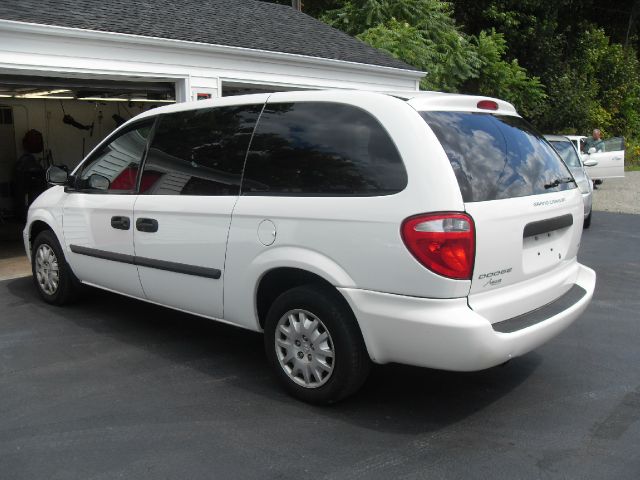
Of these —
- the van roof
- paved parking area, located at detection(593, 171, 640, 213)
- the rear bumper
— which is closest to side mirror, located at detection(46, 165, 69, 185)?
the van roof

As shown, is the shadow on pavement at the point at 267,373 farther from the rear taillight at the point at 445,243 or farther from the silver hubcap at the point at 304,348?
the rear taillight at the point at 445,243

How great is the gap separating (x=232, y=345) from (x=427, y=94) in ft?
7.97

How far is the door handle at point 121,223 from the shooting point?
4.87 metres

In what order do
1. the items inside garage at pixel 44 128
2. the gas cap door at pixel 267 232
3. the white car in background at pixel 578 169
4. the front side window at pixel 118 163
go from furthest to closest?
the items inside garage at pixel 44 128
the white car in background at pixel 578 169
the front side window at pixel 118 163
the gas cap door at pixel 267 232

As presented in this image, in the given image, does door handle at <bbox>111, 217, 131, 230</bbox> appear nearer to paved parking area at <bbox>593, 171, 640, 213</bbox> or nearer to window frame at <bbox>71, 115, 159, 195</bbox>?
window frame at <bbox>71, 115, 159, 195</bbox>

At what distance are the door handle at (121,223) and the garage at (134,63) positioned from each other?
3.73 meters

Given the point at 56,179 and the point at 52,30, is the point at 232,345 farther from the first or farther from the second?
the point at 52,30

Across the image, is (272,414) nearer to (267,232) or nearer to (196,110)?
(267,232)

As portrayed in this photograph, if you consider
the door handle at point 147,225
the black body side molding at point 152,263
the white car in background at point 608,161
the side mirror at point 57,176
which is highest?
the side mirror at point 57,176

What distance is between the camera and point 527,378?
4352mm

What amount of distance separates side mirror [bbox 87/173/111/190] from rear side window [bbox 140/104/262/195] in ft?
1.70

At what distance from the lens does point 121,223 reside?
4918 mm

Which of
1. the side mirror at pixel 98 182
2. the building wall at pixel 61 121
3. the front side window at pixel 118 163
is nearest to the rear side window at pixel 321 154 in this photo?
the front side window at pixel 118 163

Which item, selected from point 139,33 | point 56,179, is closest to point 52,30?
point 139,33
